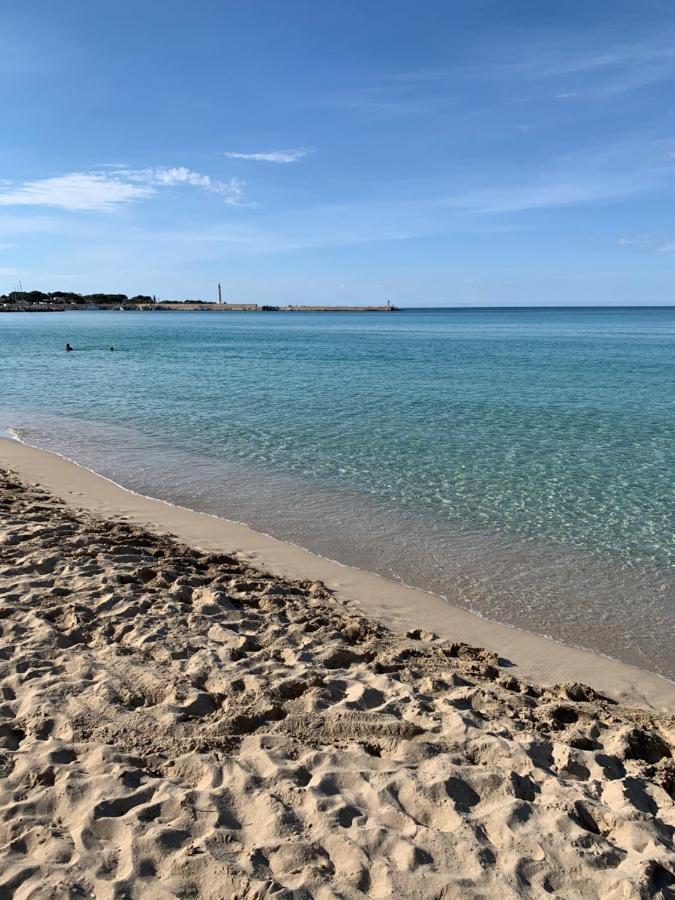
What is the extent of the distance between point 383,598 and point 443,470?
5.80 meters

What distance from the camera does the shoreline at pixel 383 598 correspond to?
5738 millimetres

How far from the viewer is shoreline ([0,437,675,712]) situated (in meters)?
5.74

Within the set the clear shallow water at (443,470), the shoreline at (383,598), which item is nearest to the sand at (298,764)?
the shoreline at (383,598)

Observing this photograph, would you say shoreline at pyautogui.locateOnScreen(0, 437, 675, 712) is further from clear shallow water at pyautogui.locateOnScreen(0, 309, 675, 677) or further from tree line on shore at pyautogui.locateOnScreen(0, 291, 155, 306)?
tree line on shore at pyautogui.locateOnScreen(0, 291, 155, 306)

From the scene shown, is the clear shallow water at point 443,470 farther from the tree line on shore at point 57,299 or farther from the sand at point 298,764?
the tree line on shore at point 57,299

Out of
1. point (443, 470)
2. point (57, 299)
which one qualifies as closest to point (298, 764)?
point (443, 470)

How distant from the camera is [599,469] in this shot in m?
12.8

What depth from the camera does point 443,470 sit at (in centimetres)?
1271

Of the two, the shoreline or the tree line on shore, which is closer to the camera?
the shoreline

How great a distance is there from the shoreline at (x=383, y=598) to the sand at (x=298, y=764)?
0.30m

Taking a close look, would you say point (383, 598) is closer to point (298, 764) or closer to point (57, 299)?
point (298, 764)

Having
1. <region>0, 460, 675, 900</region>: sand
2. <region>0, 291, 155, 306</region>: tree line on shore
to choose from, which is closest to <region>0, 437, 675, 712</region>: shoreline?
<region>0, 460, 675, 900</region>: sand

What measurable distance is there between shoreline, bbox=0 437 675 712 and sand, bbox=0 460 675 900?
296 mm

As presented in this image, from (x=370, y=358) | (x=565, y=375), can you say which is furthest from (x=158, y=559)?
(x=370, y=358)
